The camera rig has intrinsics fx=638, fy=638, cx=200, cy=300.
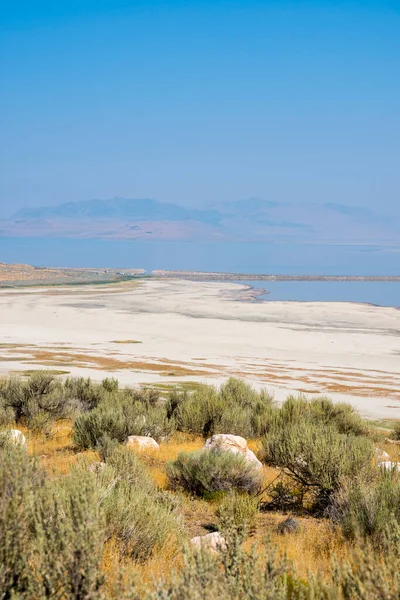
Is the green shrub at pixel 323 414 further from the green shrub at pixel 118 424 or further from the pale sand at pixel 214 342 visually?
the pale sand at pixel 214 342

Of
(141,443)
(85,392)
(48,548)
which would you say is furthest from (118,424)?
(48,548)

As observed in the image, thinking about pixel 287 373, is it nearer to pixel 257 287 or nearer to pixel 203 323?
pixel 203 323

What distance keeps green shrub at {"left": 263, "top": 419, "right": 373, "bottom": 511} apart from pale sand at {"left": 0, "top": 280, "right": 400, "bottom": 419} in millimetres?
14256

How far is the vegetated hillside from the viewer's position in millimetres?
3514

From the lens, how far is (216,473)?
8.20 m

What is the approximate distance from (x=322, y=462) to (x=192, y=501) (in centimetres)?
168

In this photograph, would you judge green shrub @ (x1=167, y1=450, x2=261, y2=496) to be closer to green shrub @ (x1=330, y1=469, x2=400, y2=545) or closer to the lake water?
green shrub @ (x1=330, y1=469, x2=400, y2=545)

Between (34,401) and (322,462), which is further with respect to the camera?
(34,401)

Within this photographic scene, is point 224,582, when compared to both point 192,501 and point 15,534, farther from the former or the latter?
point 192,501

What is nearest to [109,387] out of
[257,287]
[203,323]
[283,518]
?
[283,518]

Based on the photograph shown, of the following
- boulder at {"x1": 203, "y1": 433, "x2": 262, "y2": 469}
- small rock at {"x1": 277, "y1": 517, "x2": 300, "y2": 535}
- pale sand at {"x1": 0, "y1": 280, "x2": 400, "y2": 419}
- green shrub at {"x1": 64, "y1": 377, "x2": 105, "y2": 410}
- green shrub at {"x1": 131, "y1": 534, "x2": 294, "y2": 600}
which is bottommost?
pale sand at {"x1": 0, "y1": 280, "x2": 400, "y2": 419}

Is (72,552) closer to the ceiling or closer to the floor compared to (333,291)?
closer to the ceiling

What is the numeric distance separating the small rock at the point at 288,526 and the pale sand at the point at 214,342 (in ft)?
52.1

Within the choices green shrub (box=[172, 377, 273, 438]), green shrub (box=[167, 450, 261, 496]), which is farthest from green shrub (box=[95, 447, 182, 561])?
green shrub (box=[172, 377, 273, 438])
